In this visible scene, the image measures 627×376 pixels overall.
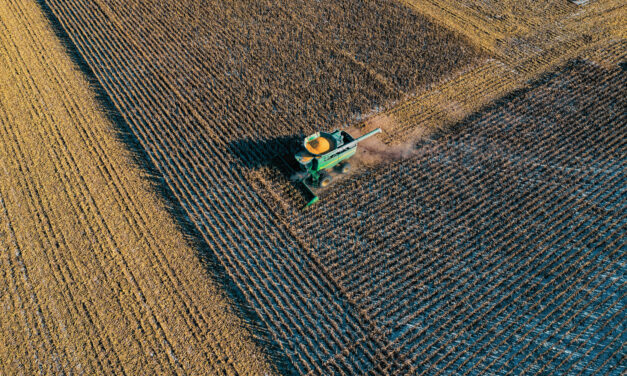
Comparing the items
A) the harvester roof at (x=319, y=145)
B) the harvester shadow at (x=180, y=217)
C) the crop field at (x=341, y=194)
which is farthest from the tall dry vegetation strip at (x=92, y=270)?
the harvester roof at (x=319, y=145)

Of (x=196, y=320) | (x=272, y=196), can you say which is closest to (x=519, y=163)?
(x=272, y=196)

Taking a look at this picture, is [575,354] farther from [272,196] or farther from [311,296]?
[272,196]

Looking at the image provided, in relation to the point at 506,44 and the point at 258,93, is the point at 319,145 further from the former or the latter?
the point at 506,44

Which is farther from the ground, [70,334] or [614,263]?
[614,263]

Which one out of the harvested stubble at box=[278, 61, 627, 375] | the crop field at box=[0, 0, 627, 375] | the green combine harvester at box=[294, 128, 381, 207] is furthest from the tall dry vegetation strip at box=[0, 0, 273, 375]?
the green combine harvester at box=[294, 128, 381, 207]

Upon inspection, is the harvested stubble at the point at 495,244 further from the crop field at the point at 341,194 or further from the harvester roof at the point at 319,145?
the harvester roof at the point at 319,145
